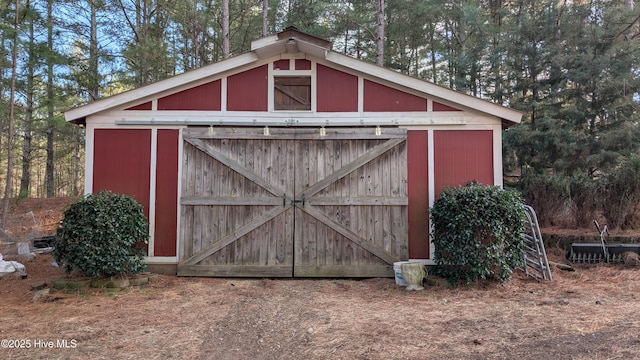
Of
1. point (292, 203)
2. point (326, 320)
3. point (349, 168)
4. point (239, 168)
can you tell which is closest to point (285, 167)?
point (292, 203)

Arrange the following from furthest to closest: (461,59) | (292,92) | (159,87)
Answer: (461,59) < (292,92) < (159,87)

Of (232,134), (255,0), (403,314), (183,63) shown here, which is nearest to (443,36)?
(255,0)

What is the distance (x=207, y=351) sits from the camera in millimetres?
3176

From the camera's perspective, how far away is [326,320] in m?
3.94

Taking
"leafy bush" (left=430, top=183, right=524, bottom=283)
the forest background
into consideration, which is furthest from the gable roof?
the forest background

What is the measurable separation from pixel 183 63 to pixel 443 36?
10.8 m

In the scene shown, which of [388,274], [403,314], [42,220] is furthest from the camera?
[42,220]

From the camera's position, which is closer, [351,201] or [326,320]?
[326,320]

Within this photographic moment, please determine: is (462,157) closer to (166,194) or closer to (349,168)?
(349,168)

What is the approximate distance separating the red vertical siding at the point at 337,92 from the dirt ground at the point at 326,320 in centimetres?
271

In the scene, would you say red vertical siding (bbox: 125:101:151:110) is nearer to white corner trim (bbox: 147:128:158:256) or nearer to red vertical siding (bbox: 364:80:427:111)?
white corner trim (bbox: 147:128:158:256)

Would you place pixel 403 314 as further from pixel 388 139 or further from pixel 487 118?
pixel 487 118

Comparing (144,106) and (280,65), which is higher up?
(280,65)

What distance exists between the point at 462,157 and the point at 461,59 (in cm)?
762
